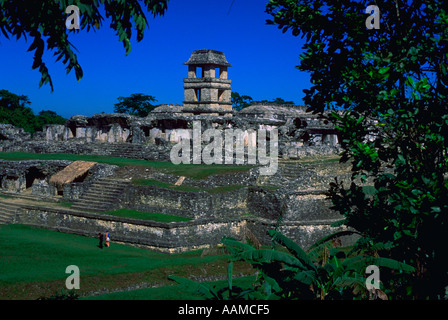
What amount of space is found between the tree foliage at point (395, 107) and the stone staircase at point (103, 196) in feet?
48.2

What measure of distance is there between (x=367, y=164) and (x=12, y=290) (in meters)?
9.81

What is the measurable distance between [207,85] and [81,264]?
1151 inches

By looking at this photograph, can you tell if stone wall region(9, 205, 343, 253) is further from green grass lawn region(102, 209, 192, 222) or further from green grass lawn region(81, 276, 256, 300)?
green grass lawn region(81, 276, 256, 300)

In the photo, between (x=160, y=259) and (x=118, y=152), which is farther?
(x=118, y=152)

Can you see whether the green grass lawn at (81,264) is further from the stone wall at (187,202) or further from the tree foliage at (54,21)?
the tree foliage at (54,21)

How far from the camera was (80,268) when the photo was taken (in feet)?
52.9

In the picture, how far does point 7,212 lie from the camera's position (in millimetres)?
23391

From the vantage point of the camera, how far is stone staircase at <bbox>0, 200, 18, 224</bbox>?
2286 cm

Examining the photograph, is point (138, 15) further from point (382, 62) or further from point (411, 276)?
point (411, 276)

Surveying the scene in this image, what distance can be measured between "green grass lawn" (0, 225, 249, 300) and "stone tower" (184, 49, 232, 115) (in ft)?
81.0

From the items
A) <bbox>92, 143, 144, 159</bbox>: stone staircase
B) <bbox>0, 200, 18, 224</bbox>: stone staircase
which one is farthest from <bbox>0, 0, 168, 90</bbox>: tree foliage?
<bbox>92, 143, 144, 159</bbox>: stone staircase

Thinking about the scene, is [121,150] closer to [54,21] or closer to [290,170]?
[290,170]
